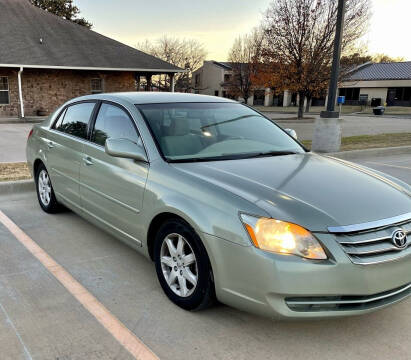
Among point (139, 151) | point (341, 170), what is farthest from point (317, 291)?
point (139, 151)

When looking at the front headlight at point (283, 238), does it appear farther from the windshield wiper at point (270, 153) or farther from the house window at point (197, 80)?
the house window at point (197, 80)

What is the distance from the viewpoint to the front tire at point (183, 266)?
9.21 ft

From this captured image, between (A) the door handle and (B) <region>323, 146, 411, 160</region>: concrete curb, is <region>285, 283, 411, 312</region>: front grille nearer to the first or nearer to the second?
(A) the door handle

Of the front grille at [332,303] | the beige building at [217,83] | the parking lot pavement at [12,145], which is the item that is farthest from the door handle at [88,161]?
the beige building at [217,83]

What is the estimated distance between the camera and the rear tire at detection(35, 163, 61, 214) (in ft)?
16.8

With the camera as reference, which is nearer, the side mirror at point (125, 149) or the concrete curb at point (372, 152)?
the side mirror at point (125, 149)

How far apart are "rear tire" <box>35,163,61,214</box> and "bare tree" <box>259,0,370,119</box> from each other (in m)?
20.9

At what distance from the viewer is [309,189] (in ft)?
9.43

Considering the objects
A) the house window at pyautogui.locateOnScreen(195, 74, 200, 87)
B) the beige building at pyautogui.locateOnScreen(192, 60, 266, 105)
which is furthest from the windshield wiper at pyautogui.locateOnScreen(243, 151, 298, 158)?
the house window at pyautogui.locateOnScreen(195, 74, 200, 87)

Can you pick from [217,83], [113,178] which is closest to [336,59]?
[113,178]

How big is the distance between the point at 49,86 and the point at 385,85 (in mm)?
41956

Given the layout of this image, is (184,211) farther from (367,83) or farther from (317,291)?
(367,83)

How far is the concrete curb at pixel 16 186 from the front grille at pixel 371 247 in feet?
17.7

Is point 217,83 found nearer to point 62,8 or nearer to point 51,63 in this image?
point 62,8
